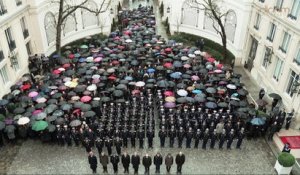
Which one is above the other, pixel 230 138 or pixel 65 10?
pixel 65 10

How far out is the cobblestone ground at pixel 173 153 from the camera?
18641 millimetres

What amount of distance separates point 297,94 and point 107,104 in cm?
1399

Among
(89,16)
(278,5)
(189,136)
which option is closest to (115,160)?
(189,136)

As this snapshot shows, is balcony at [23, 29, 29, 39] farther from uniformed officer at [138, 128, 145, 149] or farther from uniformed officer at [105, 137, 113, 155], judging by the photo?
uniformed officer at [138, 128, 145, 149]

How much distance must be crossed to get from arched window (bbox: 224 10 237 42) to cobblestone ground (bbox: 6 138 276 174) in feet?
53.6

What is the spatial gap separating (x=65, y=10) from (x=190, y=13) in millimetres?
15471

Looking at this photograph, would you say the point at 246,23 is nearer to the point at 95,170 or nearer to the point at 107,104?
the point at 107,104

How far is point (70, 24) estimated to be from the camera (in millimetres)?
36688

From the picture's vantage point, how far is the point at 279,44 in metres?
25.9

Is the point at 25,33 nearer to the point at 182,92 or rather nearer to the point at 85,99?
the point at 85,99

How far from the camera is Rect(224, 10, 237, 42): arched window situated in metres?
33.2

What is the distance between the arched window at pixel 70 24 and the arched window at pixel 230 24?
17930 mm

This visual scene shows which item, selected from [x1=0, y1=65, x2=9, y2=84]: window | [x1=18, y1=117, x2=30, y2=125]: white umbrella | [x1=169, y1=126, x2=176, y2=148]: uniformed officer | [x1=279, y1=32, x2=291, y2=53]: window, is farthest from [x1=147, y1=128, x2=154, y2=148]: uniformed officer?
[x1=0, y1=65, x2=9, y2=84]: window

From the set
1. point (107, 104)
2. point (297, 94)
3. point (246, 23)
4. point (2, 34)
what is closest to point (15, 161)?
point (107, 104)
